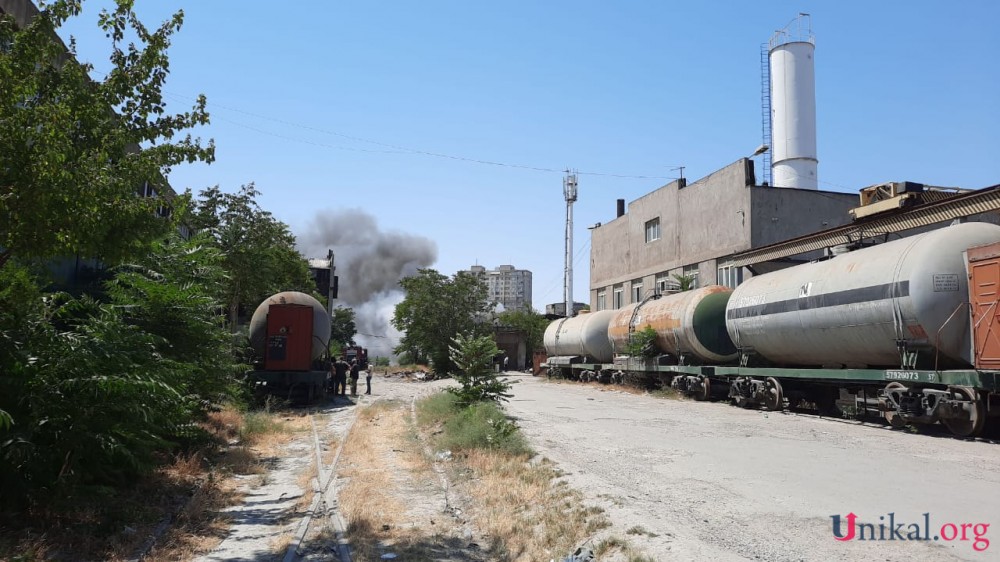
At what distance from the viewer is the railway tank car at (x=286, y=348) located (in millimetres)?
20938

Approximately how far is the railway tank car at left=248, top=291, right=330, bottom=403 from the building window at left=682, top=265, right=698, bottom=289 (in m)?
18.4

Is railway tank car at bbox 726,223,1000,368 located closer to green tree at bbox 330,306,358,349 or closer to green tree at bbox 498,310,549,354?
green tree at bbox 498,310,549,354

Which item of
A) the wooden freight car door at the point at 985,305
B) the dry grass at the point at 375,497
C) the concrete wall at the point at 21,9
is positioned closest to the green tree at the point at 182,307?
the dry grass at the point at 375,497

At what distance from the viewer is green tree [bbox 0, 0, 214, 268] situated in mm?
5340

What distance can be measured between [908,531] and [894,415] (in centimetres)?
869

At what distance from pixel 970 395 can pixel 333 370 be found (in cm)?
2185

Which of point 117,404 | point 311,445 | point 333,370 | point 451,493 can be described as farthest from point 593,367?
point 117,404

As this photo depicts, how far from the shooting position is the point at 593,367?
31.4 metres

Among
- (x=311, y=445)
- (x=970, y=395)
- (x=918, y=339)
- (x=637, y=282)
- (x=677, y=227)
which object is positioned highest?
(x=677, y=227)

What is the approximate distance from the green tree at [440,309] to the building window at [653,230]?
1622cm

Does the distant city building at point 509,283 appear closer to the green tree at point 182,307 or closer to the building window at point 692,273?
the building window at point 692,273

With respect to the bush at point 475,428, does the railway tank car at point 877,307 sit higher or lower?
higher

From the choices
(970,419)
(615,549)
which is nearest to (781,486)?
(615,549)

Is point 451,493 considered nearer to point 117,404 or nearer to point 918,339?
point 117,404
